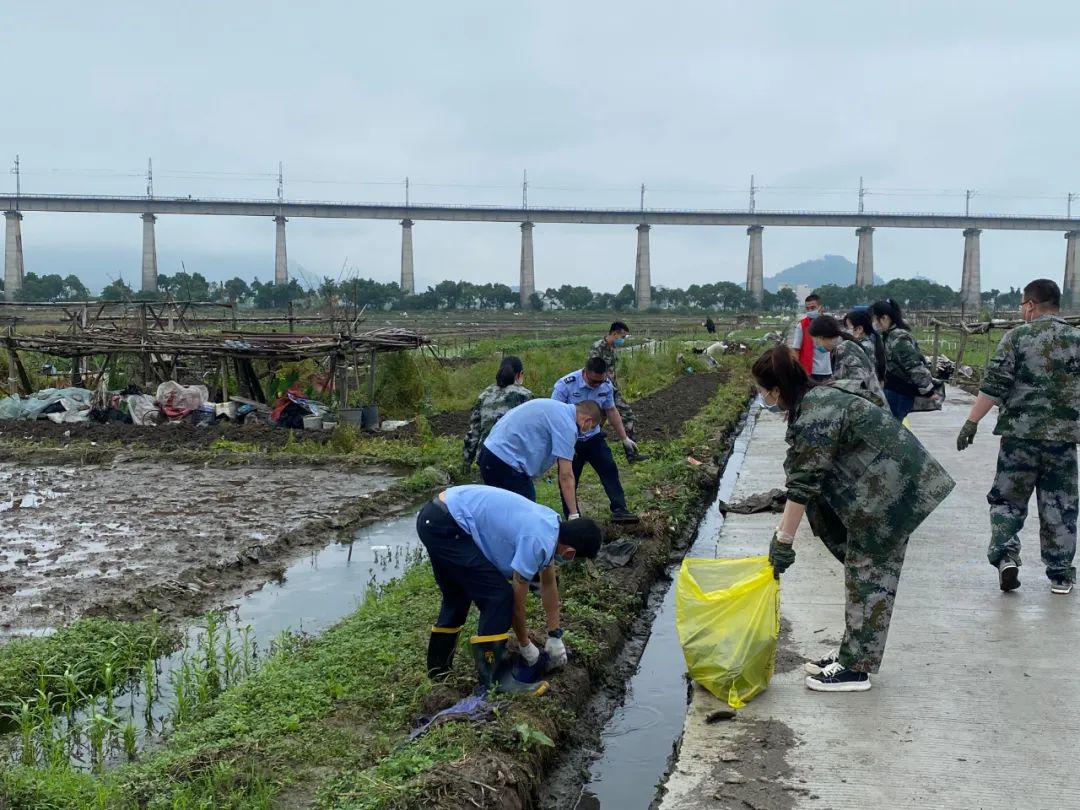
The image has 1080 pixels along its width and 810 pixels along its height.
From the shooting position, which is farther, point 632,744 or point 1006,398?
point 1006,398

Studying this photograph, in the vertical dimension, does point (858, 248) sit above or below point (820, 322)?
above

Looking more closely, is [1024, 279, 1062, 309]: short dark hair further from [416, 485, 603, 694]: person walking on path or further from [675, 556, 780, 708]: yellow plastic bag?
[416, 485, 603, 694]: person walking on path

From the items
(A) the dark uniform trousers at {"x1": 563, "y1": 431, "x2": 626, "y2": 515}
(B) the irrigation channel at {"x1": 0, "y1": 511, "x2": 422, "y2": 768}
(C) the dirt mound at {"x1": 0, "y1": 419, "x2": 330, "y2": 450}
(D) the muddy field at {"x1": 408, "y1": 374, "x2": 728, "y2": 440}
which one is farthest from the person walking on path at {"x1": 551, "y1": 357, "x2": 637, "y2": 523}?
(C) the dirt mound at {"x1": 0, "y1": 419, "x2": 330, "y2": 450}

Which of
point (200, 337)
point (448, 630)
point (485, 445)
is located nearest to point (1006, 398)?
point (485, 445)

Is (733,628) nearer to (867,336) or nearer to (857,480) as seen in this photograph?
(857,480)

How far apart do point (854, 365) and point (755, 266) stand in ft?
276

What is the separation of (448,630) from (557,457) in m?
1.55

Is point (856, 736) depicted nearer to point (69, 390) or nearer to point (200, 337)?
point (200, 337)

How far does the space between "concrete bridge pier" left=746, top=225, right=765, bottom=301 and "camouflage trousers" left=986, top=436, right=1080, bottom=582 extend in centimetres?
8365

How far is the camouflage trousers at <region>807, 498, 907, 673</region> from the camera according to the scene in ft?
16.8

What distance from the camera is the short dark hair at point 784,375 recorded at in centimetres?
516

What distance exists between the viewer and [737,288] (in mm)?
100812

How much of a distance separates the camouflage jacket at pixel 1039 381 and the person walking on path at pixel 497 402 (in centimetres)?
338

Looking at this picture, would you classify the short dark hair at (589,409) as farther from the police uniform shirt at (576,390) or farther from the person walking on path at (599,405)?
the police uniform shirt at (576,390)
